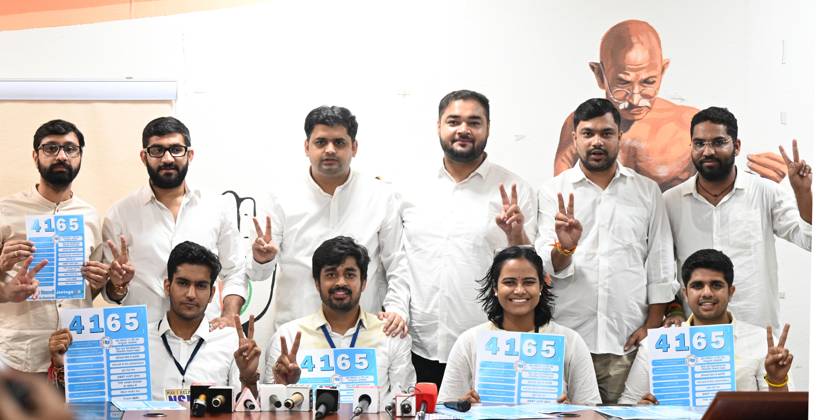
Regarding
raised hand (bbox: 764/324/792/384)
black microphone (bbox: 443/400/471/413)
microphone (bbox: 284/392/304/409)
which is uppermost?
raised hand (bbox: 764/324/792/384)

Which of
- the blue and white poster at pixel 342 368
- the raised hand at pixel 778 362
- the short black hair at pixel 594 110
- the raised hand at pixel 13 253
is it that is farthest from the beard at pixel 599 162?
the raised hand at pixel 13 253

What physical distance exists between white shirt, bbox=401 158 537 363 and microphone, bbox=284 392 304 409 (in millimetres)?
1456

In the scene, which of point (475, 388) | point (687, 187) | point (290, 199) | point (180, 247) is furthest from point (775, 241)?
point (180, 247)

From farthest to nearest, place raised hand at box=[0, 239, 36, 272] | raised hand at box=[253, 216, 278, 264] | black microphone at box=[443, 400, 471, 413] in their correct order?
raised hand at box=[253, 216, 278, 264] → raised hand at box=[0, 239, 36, 272] → black microphone at box=[443, 400, 471, 413]

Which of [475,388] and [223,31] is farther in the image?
[223,31]

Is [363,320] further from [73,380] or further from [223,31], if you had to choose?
[223,31]

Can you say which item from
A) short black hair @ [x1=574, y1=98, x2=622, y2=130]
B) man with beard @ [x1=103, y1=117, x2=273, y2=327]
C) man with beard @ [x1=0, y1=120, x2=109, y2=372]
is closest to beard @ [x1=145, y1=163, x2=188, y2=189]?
man with beard @ [x1=103, y1=117, x2=273, y2=327]

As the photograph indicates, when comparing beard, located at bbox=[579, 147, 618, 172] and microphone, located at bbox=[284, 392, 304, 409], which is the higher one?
beard, located at bbox=[579, 147, 618, 172]

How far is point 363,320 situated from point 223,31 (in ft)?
6.16

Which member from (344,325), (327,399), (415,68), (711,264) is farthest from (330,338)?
(711,264)

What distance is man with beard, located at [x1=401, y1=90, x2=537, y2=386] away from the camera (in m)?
5.49

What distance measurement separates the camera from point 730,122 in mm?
5711

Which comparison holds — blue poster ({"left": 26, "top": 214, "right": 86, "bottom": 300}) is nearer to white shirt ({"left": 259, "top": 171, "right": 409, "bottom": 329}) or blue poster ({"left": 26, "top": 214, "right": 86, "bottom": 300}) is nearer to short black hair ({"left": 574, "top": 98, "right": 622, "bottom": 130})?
white shirt ({"left": 259, "top": 171, "right": 409, "bottom": 329})

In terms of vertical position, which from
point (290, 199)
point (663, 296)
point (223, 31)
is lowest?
point (663, 296)
